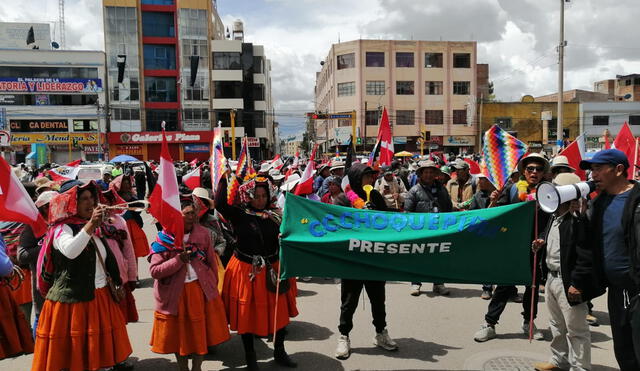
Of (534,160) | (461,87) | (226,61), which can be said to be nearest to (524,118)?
(461,87)

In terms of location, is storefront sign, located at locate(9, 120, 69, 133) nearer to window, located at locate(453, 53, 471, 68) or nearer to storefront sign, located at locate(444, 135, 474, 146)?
storefront sign, located at locate(444, 135, 474, 146)

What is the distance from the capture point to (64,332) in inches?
149

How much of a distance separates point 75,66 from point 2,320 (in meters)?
51.6

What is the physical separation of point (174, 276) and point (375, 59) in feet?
159

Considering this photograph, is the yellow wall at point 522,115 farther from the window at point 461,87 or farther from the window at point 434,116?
the window at point 434,116

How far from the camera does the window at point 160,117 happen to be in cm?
4928

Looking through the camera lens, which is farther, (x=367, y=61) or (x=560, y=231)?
(x=367, y=61)

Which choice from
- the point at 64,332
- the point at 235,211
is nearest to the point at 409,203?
the point at 235,211

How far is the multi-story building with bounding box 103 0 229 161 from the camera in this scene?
158ft

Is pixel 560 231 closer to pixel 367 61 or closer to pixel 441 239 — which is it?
pixel 441 239

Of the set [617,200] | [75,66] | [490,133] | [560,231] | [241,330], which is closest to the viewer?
[617,200]

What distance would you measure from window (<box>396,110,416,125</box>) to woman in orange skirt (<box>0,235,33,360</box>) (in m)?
48.0

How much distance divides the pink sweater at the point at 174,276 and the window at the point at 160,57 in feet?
160

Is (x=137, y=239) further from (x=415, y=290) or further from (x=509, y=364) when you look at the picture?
(x=509, y=364)
